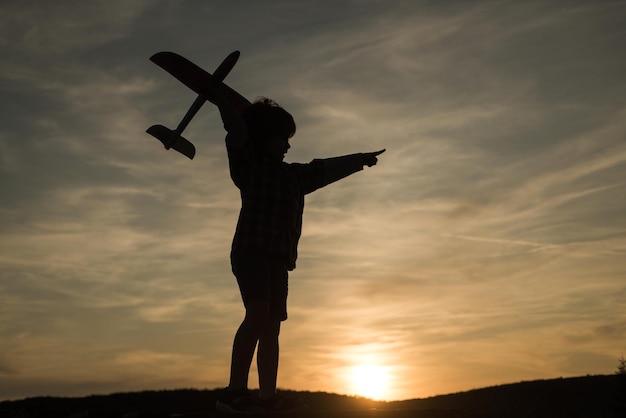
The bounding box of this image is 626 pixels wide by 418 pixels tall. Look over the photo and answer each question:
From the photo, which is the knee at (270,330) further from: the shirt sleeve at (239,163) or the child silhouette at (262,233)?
the shirt sleeve at (239,163)

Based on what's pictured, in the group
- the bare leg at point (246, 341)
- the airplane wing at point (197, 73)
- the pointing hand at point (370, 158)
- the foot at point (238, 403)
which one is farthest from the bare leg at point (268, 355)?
the airplane wing at point (197, 73)

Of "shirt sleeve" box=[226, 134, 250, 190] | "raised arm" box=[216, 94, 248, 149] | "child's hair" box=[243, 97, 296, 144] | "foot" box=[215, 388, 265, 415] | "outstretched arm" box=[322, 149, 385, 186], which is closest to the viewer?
"foot" box=[215, 388, 265, 415]

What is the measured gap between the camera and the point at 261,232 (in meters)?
5.96

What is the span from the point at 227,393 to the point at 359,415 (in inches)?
43.7

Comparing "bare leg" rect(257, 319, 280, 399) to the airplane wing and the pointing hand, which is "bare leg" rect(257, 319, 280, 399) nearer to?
the pointing hand

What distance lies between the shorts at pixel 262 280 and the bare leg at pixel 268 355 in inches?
4.6

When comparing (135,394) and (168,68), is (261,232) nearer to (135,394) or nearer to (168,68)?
(168,68)

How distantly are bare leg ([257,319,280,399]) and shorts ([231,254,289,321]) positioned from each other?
12cm

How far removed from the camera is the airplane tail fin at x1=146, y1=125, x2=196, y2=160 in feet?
21.9

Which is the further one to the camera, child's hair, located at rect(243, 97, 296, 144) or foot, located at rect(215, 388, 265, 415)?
child's hair, located at rect(243, 97, 296, 144)

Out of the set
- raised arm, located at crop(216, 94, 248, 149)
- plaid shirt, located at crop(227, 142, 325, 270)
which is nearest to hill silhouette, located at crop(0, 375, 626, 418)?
plaid shirt, located at crop(227, 142, 325, 270)

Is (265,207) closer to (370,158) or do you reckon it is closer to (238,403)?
(370,158)

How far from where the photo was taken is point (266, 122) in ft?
20.6

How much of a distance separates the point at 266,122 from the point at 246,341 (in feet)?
6.41
